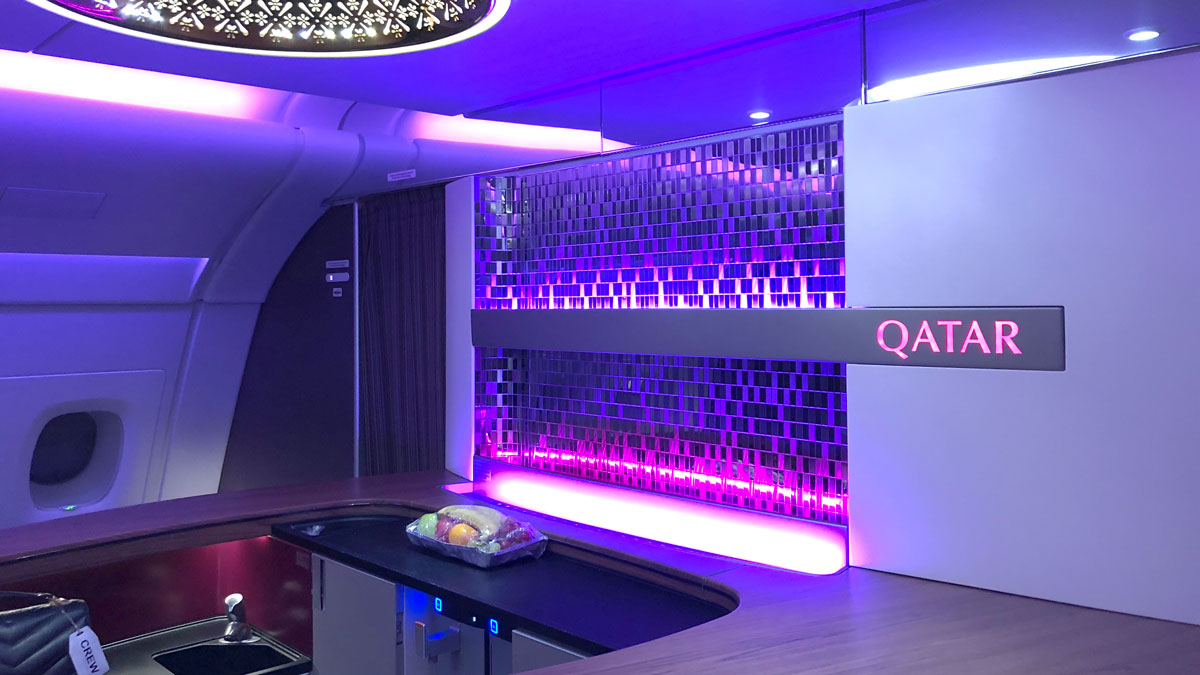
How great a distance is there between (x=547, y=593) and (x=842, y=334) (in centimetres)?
87

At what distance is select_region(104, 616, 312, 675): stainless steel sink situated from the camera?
2926mm

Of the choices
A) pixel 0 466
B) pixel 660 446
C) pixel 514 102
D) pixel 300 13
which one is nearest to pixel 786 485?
pixel 660 446

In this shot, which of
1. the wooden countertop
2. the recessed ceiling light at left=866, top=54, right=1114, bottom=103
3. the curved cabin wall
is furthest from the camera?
Answer: the curved cabin wall

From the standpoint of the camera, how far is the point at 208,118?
344 cm

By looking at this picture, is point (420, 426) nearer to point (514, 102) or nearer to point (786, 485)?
point (514, 102)

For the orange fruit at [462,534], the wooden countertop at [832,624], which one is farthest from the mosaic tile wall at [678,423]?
the orange fruit at [462,534]

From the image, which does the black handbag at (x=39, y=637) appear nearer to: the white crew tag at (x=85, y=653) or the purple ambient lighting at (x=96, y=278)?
the white crew tag at (x=85, y=653)

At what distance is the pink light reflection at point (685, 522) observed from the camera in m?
2.30

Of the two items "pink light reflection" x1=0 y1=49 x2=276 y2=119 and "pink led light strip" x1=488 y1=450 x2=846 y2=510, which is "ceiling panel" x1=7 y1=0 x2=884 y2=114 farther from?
"pink led light strip" x1=488 y1=450 x2=846 y2=510

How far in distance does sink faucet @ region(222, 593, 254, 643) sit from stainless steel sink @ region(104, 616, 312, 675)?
0.06ft

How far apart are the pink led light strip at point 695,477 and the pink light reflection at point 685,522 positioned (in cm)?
5

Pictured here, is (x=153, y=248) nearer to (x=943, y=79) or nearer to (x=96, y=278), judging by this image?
(x=96, y=278)

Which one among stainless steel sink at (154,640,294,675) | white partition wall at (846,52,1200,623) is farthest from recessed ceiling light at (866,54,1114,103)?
stainless steel sink at (154,640,294,675)

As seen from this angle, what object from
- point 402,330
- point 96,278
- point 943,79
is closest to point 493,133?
point 402,330
